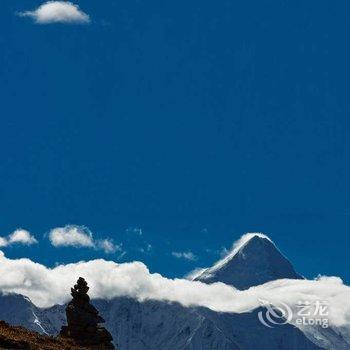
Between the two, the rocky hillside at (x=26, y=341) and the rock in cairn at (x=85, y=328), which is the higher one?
the rock in cairn at (x=85, y=328)

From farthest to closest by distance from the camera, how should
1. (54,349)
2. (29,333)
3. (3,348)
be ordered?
(29,333) → (54,349) → (3,348)

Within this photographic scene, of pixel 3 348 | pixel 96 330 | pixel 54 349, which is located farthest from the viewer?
pixel 96 330

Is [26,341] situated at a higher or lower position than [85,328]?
lower

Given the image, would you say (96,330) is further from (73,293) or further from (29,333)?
(29,333)

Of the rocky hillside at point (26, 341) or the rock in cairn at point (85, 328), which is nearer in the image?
the rocky hillside at point (26, 341)

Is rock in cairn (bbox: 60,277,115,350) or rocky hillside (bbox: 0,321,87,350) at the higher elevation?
rock in cairn (bbox: 60,277,115,350)

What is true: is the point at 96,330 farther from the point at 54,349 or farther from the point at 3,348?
the point at 3,348

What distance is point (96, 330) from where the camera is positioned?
6781cm

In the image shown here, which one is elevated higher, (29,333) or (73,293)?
(73,293)

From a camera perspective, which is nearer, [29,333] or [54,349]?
[54,349]

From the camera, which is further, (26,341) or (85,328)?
(85,328)

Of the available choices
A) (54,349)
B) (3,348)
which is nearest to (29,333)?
(54,349)

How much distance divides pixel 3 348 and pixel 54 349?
4551mm

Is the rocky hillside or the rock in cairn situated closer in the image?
the rocky hillside
